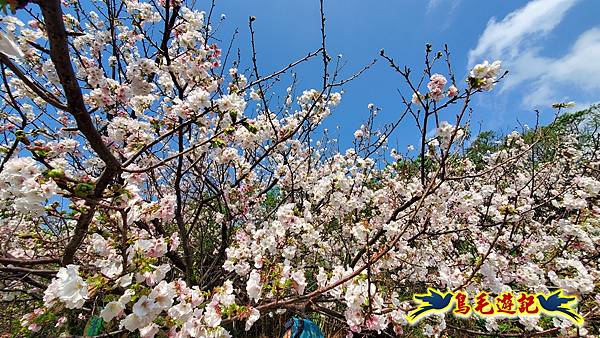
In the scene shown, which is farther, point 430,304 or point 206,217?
point 206,217

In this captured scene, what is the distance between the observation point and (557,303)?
291cm

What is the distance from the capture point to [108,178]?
155cm

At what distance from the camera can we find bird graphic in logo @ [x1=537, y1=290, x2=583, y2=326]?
270 centimetres

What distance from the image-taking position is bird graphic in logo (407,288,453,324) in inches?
110

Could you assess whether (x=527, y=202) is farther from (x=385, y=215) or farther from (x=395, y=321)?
(x=395, y=321)

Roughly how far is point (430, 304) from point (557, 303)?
3.82 ft

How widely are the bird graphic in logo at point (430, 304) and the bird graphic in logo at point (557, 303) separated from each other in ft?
2.82

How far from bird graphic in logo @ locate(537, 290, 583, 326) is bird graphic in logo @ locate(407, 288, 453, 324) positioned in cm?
86

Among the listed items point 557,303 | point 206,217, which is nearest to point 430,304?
point 557,303

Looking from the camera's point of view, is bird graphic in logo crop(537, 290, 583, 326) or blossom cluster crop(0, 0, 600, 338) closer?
blossom cluster crop(0, 0, 600, 338)

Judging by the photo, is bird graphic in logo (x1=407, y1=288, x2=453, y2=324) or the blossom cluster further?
bird graphic in logo (x1=407, y1=288, x2=453, y2=324)

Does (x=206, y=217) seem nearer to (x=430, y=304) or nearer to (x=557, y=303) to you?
(x=430, y=304)

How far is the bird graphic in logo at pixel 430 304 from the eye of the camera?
110 inches

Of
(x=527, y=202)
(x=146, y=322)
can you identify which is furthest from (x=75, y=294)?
(x=527, y=202)
